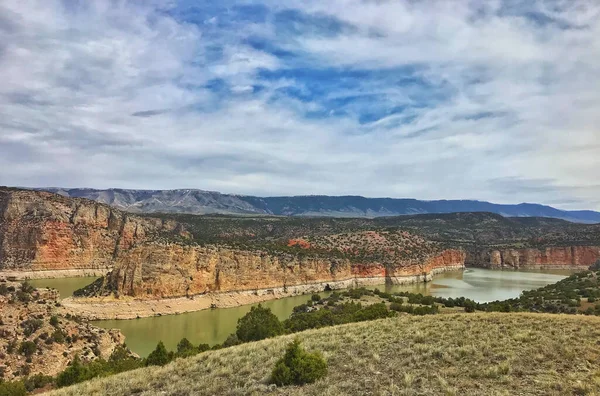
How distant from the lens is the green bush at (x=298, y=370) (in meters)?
10.5

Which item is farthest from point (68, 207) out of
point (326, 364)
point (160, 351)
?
point (326, 364)

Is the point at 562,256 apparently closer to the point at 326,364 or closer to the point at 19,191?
the point at 326,364

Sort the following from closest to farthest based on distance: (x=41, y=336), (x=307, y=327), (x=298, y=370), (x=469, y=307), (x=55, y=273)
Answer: (x=298, y=370)
(x=41, y=336)
(x=307, y=327)
(x=469, y=307)
(x=55, y=273)

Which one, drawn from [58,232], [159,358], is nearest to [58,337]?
[159,358]

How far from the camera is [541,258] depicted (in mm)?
91188

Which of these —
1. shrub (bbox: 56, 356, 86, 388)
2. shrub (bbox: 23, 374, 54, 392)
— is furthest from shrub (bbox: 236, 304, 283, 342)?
shrub (bbox: 23, 374, 54, 392)

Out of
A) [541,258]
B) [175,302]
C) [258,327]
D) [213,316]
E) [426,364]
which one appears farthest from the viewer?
[541,258]

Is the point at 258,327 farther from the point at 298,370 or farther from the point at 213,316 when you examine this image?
the point at 213,316

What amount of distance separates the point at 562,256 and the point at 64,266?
304 feet

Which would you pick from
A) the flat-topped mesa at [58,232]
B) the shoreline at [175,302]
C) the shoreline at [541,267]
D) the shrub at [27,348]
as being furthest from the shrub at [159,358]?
the shoreline at [541,267]

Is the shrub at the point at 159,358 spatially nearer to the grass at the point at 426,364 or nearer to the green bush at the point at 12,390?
the grass at the point at 426,364

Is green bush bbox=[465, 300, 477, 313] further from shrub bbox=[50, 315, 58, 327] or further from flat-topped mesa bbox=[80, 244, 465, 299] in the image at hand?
flat-topped mesa bbox=[80, 244, 465, 299]

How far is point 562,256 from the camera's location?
89125mm

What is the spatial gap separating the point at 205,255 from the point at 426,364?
3790 cm
